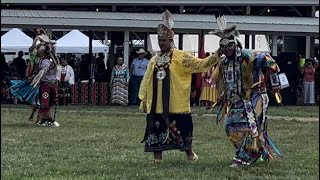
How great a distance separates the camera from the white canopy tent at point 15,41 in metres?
33.2

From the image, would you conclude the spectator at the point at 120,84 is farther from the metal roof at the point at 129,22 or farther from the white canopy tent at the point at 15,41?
the white canopy tent at the point at 15,41

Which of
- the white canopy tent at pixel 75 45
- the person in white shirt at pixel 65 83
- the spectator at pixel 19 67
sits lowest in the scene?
the person in white shirt at pixel 65 83

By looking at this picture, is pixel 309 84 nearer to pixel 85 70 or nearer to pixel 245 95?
pixel 85 70

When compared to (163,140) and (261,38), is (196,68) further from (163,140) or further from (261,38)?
(261,38)

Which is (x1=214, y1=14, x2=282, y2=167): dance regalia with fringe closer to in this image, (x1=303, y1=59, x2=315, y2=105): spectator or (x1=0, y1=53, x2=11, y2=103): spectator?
(x1=0, y1=53, x2=11, y2=103): spectator

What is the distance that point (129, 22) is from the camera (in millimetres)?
25188

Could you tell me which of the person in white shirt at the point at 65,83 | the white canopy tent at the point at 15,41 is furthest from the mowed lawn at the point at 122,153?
the white canopy tent at the point at 15,41

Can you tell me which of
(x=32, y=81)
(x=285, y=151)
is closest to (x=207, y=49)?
(x=32, y=81)

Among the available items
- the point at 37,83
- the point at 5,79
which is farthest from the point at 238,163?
the point at 5,79

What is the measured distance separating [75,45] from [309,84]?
49.3 feet

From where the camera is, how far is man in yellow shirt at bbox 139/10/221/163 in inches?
363

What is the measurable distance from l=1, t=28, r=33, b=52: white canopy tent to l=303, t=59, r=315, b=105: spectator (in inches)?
517

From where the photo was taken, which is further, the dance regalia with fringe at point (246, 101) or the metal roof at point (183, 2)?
the metal roof at point (183, 2)

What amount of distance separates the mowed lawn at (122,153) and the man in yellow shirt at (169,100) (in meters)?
0.26
